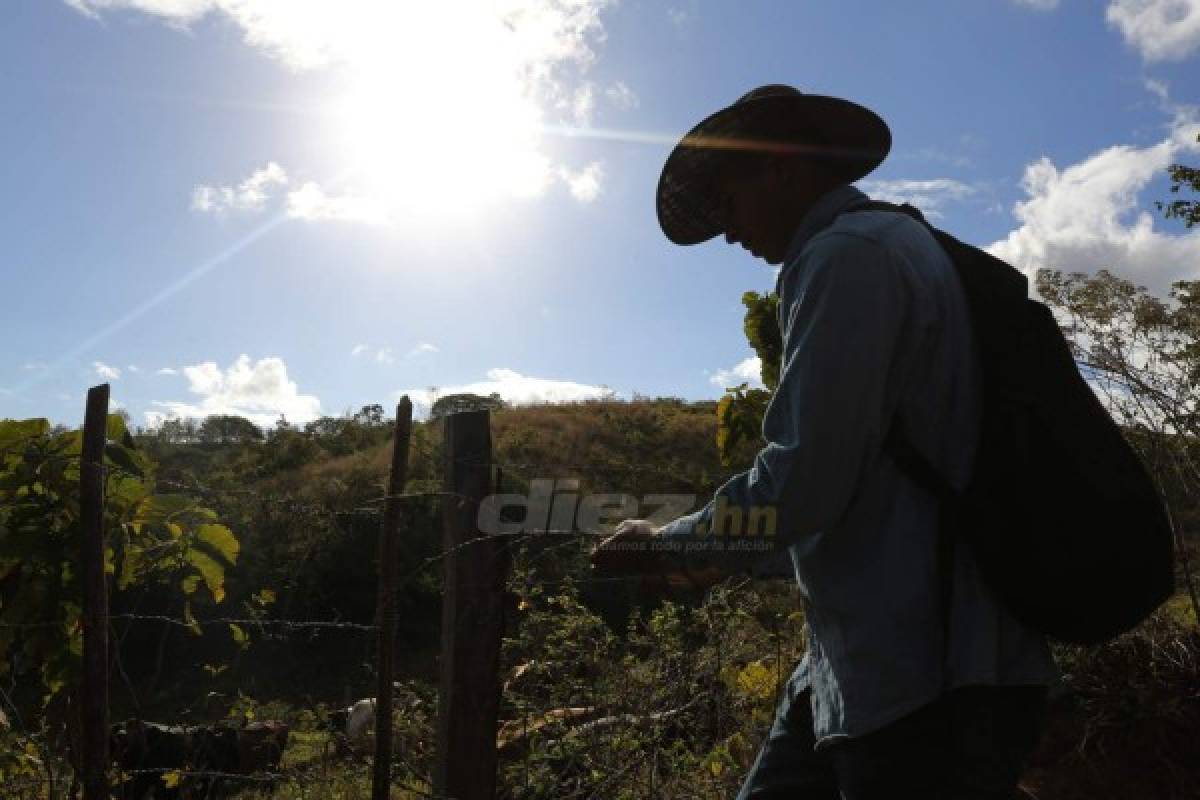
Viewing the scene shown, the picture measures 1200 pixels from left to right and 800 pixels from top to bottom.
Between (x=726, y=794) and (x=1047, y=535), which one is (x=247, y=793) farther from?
(x=1047, y=535)

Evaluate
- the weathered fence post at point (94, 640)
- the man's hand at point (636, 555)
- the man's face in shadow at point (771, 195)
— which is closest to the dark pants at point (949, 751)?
the man's hand at point (636, 555)

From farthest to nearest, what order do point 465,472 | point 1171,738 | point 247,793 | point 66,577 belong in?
point 247,793 < point 1171,738 < point 66,577 < point 465,472

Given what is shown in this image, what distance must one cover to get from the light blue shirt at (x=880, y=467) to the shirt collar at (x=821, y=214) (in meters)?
0.13

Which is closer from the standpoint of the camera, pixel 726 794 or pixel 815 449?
pixel 815 449

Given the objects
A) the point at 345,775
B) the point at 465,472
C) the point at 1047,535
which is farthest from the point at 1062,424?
the point at 345,775

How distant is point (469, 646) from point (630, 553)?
43.8 inches

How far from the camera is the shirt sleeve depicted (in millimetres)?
1358

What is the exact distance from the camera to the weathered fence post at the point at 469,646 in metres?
2.67

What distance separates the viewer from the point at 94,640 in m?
2.38

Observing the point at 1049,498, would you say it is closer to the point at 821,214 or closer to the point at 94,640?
the point at 821,214

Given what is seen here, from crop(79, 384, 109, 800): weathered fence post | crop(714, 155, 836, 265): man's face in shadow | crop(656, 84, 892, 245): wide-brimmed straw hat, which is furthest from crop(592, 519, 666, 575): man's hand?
crop(79, 384, 109, 800): weathered fence post

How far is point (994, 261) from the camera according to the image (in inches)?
59.2

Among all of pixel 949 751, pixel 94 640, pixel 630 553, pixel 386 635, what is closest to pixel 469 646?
pixel 386 635

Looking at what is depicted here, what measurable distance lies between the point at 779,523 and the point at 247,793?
697 centimetres
